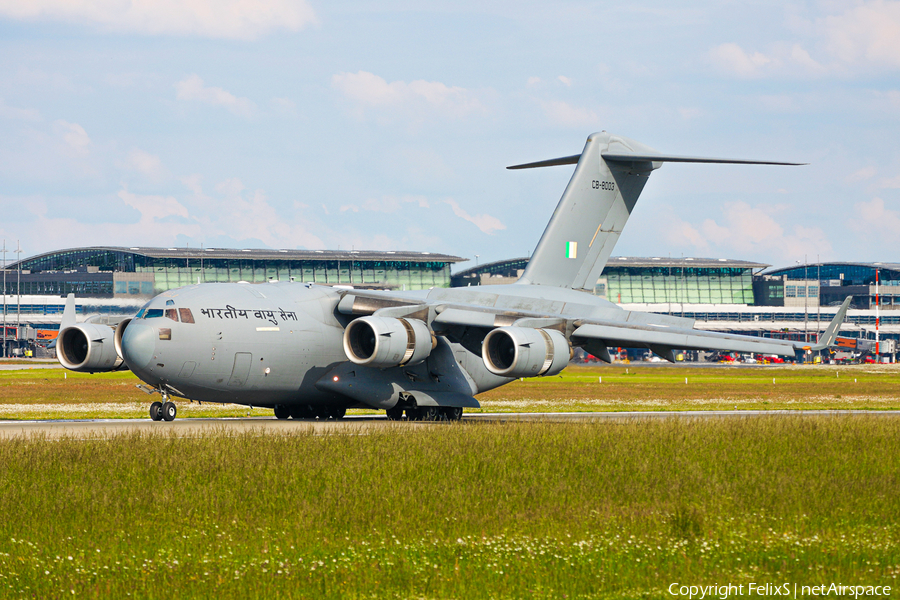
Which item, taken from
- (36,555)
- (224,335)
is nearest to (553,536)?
(36,555)

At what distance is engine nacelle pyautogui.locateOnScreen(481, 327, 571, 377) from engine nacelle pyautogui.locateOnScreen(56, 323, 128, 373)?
8.19 metres

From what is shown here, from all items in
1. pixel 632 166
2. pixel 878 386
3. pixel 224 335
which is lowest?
pixel 878 386

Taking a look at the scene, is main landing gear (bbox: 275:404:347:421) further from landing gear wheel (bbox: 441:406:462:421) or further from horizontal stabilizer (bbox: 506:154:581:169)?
horizontal stabilizer (bbox: 506:154:581:169)

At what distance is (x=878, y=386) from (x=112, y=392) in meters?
37.3

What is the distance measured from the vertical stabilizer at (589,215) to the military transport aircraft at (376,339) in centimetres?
6

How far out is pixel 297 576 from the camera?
8.66 meters

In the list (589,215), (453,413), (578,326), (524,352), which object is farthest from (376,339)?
(589,215)

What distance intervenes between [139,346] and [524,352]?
807cm

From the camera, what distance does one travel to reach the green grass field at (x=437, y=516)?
28.2ft

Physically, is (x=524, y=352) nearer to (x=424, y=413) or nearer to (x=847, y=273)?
(x=424, y=413)

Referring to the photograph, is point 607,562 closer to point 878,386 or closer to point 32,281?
point 878,386

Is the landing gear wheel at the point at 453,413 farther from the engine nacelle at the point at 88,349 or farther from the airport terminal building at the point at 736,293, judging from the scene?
the airport terminal building at the point at 736,293

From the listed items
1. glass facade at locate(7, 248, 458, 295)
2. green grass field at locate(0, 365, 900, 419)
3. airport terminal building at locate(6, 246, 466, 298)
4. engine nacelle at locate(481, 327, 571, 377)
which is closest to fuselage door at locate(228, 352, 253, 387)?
engine nacelle at locate(481, 327, 571, 377)

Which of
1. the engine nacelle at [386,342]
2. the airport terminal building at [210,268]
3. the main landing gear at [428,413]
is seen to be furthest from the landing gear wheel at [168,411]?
the airport terminal building at [210,268]
